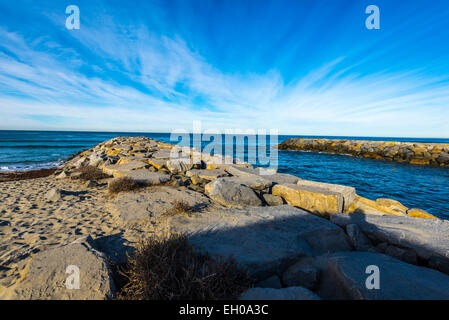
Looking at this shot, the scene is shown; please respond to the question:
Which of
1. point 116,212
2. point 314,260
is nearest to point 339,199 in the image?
point 314,260

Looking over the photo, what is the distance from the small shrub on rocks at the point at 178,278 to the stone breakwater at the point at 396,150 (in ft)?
89.0

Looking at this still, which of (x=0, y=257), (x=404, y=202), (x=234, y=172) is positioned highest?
(x=234, y=172)

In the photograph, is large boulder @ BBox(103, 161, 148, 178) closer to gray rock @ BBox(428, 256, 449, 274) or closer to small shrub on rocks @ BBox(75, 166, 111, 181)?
small shrub on rocks @ BBox(75, 166, 111, 181)

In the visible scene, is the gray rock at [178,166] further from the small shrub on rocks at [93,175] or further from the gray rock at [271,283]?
the gray rock at [271,283]

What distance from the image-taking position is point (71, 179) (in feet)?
22.2

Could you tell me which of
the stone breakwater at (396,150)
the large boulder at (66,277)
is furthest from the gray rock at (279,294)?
the stone breakwater at (396,150)

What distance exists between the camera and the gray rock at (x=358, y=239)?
2.80m

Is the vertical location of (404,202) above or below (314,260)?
below

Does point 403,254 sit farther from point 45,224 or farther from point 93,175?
point 93,175

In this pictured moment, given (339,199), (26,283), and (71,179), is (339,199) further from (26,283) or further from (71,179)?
(71,179)

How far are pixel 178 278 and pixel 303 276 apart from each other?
138 centimetres

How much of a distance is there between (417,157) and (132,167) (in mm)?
28026

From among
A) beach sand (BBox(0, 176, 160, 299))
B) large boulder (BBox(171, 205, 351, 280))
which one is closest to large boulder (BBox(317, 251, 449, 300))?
large boulder (BBox(171, 205, 351, 280))

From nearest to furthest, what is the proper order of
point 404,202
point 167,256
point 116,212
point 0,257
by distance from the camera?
point 167,256 < point 0,257 < point 116,212 < point 404,202
